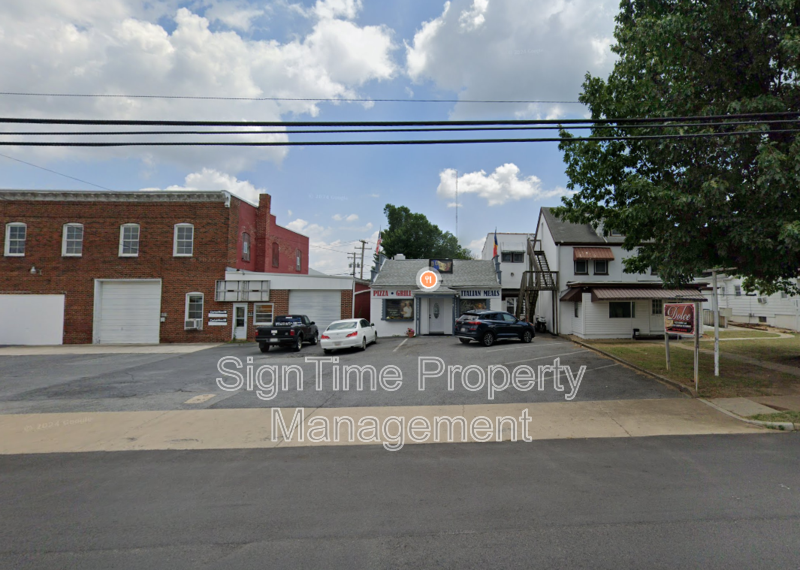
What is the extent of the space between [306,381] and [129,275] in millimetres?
17962

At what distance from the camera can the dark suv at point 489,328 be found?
61.1ft

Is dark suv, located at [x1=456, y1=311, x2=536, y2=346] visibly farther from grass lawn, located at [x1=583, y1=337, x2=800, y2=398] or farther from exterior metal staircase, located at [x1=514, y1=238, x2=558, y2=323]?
exterior metal staircase, located at [x1=514, y1=238, x2=558, y2=323]

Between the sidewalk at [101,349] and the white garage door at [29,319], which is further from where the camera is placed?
the white garage door at [29,319]

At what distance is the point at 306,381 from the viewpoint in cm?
1159

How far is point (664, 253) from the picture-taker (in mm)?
10172

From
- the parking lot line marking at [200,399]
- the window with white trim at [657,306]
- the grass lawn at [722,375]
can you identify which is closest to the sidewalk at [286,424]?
the parking lot line marking at [200,399]

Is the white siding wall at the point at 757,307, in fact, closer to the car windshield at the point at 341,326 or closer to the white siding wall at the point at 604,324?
the white siding wall at the point at 604,324

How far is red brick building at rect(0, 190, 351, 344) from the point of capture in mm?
23203

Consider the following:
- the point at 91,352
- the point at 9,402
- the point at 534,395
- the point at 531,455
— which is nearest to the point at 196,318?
the point at 91,352

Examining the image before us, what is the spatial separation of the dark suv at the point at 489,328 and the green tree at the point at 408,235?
2857 cm

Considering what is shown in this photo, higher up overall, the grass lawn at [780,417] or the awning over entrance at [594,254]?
the awning over entrance at [594,254]

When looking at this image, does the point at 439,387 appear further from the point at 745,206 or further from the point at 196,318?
the point at 196,318

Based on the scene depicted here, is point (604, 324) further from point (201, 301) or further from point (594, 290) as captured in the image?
point (201, 301)

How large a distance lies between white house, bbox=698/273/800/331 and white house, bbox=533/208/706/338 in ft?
17.3
